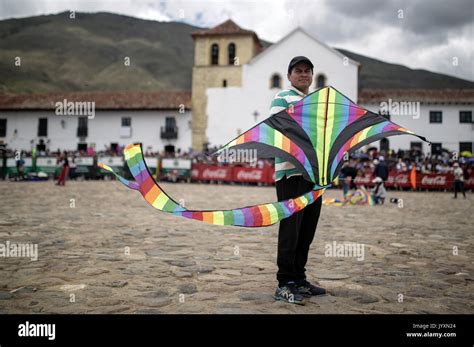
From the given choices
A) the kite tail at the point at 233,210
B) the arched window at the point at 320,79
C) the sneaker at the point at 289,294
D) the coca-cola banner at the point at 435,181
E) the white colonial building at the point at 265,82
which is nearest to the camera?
the kite tail at the point at 233,210

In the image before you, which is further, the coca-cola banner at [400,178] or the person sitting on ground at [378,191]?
the coca-cola banner at [400,178]

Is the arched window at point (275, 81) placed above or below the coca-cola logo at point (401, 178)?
above

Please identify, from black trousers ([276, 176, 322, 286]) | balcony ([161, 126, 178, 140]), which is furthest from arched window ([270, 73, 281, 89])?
black trousers ([276, 176, 322, 286])

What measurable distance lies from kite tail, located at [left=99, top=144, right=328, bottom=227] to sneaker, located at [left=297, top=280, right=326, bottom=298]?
0.74 metres

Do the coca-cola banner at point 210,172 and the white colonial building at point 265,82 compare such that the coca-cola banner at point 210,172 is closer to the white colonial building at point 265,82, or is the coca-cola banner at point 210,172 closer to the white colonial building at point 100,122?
the white colonial building at point 265,82

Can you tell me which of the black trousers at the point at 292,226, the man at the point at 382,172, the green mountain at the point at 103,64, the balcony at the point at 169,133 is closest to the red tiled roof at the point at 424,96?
the balcony at the point at 169,133

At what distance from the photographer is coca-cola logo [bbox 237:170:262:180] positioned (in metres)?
25.8

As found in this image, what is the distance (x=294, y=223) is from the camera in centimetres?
346

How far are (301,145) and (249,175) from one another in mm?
22543

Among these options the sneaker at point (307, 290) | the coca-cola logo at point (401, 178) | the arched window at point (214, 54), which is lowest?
the sneaker at point (307, 290)

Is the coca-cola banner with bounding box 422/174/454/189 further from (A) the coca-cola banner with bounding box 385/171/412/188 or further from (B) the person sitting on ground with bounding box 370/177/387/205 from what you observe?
(B) the person sitting on ground with bounding box 370/177/387/205

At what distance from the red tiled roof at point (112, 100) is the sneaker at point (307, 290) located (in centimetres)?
4006

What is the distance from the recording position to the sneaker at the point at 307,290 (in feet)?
11.7

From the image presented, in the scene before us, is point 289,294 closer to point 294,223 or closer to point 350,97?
point 294,223
